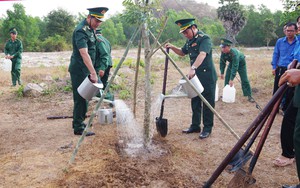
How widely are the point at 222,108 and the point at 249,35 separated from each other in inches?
1233

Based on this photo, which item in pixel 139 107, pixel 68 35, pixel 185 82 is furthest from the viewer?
pixel 68 35

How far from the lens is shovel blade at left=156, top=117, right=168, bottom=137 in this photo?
421 cm

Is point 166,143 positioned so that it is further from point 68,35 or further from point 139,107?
point 68,35

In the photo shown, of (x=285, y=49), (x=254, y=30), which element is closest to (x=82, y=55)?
(x=285, y=49)

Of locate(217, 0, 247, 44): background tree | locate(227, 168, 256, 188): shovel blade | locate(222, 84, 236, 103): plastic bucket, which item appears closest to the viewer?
locate(227, 168, 256, 188): shovel blade

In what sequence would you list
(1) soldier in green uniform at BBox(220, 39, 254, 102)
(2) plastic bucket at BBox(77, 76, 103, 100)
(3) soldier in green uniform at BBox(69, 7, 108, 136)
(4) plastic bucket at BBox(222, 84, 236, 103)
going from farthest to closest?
1. (4) plastic bucket at BBox(222, 84, 236, 103)
2. (1) soldier in green uniform at BBox(220, 39, 254, 102)
3. (3) soldier in green uniform at BBox(69, 7, 108, 136)
4. (2) plastic bucket at BBox(77, 76, 103, 100)

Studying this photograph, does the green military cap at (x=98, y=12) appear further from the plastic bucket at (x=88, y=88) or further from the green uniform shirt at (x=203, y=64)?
the green uniform shirt at (x=203, y=64)

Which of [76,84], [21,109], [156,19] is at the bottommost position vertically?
[21,109]

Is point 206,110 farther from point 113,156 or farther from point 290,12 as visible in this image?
point 290,12

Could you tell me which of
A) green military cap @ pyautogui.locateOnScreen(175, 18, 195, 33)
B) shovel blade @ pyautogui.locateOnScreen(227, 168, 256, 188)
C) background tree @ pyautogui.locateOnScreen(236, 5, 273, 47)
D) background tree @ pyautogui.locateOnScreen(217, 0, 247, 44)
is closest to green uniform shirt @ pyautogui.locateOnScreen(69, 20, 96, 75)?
green military cap @ pyautogui.locateOnScreen(175, 18, 195, 33)

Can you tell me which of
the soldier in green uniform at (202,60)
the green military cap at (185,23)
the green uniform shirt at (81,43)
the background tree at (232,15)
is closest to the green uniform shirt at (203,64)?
the soldier in green uniform at (202,60)

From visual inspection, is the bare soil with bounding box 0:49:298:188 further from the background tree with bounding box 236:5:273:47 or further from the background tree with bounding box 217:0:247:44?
the background tree with bounding box 236:5:273:47

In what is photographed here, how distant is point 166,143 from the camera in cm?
402

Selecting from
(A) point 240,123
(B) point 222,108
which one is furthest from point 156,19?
(B) point 222,108
